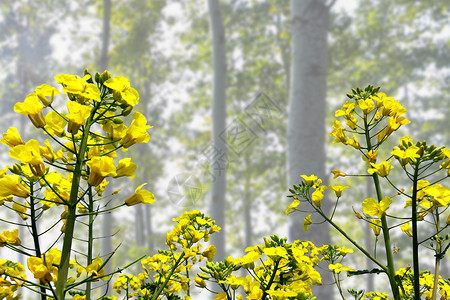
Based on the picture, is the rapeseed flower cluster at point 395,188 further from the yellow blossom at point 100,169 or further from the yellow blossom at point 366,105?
the yellow blossom at point 100,169

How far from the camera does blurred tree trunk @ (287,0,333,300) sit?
3547 millimetres

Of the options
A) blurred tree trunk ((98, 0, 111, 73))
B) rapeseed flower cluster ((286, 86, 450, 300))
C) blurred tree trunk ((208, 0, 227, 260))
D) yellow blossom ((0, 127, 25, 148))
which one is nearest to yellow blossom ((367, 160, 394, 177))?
rapeseed flower cluster ((286, 86, 450, 300))

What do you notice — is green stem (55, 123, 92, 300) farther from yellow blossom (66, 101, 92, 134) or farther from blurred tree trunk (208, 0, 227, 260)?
blurred tree trunk (208, 0, 227, 260)

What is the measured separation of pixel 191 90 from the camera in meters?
11.5

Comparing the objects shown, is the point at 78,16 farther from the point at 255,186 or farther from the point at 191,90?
the point at 255,186

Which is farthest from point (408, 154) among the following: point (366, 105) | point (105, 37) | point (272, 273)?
point (105, 37)

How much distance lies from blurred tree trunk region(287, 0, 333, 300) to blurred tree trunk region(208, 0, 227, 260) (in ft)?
6.19

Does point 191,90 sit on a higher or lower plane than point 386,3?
lower

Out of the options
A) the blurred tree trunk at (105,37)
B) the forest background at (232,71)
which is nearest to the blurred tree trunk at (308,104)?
the forest background at (232,71)

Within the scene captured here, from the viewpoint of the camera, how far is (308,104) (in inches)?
154

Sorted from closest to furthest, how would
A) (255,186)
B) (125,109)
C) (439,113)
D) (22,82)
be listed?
1. (125,109)
2. (439,113)
3. (255,186)
4. (22,82)

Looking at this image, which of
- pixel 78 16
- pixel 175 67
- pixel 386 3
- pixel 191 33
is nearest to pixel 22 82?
pixel 78 16

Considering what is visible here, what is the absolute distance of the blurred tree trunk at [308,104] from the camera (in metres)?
3.55

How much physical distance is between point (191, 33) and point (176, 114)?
2886 millimetres
